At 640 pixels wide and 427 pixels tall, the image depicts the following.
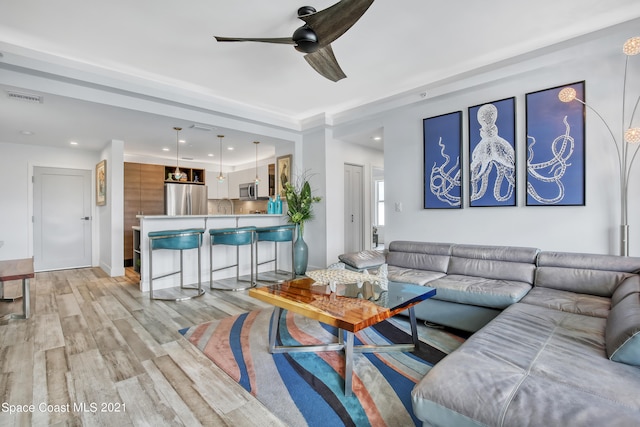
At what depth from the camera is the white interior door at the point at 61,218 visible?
5742mm

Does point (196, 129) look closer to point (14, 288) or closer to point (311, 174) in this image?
point (311, 174)

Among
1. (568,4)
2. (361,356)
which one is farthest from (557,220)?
(361,356)

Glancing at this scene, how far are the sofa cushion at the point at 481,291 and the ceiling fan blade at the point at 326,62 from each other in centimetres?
224

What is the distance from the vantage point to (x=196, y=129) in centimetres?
484

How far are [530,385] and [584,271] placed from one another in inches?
77.7

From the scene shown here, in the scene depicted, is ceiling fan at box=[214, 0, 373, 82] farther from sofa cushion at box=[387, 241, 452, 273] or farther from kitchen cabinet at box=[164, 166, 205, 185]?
kitchen cabinet at box=[164, 166, 205, 185]

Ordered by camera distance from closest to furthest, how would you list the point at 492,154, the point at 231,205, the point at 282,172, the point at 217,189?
the point at 492,154 < the point at 282,172 < the point at 217,189 < the point at 231,205

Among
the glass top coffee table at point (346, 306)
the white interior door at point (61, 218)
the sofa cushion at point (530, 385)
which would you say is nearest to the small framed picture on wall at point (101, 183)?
the white interior door at point (61, 218)

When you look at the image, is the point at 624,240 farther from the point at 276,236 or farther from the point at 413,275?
the point at 276,236

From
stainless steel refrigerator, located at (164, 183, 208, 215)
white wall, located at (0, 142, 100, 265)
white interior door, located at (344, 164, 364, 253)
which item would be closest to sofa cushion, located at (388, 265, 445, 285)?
white interior door, located at (344, 164, 364, 253)

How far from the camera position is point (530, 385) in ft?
3.92

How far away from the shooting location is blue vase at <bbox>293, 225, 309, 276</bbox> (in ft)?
17.1

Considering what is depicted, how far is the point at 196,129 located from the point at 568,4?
470 centimetres

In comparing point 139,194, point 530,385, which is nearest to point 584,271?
point 530,385
